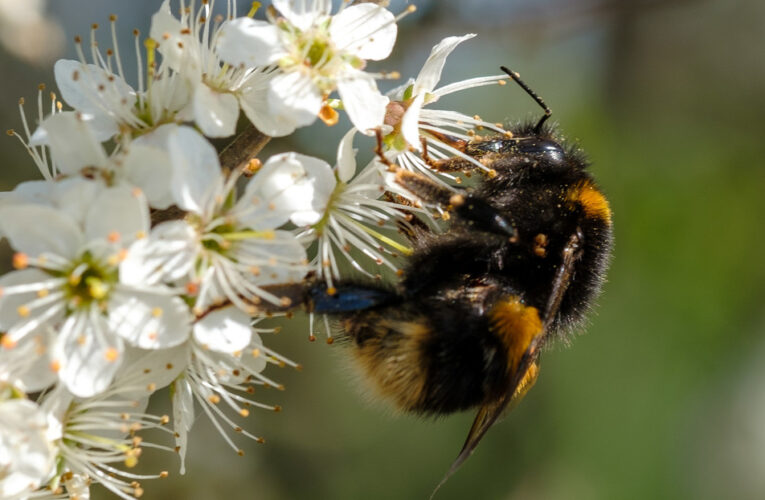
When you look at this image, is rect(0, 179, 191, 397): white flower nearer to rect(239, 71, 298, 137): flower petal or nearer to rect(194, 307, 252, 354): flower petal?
rect(194, 307, 252, 354): flower petal

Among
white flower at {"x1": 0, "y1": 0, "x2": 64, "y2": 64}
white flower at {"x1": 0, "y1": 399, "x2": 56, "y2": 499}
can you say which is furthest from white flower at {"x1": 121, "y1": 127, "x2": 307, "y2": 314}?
white flower at {"x1": 0, "y1": 0, "x2": 64, "y2": 64}

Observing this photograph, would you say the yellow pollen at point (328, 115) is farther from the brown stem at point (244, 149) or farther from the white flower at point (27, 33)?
the white flower at point (27, 33)

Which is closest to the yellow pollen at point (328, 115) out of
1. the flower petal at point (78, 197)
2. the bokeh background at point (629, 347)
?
the flower petal at point (78, 197)

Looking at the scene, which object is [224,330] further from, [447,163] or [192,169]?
[447,163]

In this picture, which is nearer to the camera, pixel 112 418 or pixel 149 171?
pixel 149 171

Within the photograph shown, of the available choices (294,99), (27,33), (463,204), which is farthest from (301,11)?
(27,33)

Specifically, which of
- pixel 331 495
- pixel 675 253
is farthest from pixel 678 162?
pixel 331 495
